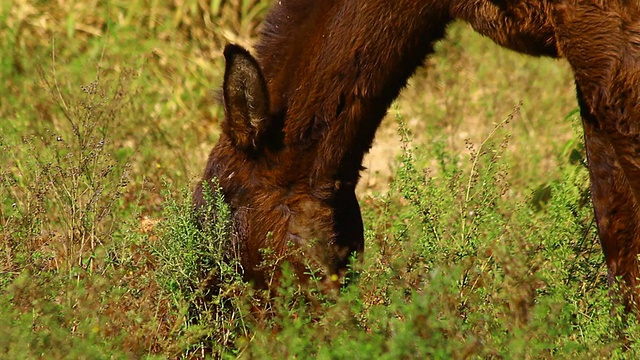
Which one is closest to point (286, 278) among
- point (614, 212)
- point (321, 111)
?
point (321, 111)

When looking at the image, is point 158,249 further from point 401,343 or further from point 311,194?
point 401,343

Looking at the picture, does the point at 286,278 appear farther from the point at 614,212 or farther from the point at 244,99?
the point at 614,212

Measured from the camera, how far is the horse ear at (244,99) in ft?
12.4

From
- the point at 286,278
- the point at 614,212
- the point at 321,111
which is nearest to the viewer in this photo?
the point at 286,278

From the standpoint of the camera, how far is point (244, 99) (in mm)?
3902

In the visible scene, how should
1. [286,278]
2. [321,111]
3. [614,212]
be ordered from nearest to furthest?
[286,278], [321,111], [614,212]

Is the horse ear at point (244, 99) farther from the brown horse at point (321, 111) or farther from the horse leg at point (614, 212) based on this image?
the horse leg at point (614, 212)

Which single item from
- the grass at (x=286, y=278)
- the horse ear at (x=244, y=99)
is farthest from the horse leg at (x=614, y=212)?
the horse ear at (x=244, y=99)

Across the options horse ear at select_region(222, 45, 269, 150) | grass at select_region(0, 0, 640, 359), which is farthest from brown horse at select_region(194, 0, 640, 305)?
grass at select_region(0, 0, 640, 359)

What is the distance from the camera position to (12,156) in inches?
186

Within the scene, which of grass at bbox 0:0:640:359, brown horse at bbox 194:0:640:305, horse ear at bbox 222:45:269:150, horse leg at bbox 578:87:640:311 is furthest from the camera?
horse leg at bbox 578:87:640:311

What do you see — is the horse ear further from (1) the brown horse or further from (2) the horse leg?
(2) the horse leg

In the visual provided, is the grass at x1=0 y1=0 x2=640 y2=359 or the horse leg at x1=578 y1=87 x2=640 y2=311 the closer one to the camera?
the grass at x1=0 y1=0 x2=640 y2=359

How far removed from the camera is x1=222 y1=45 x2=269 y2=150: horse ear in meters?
3.79
